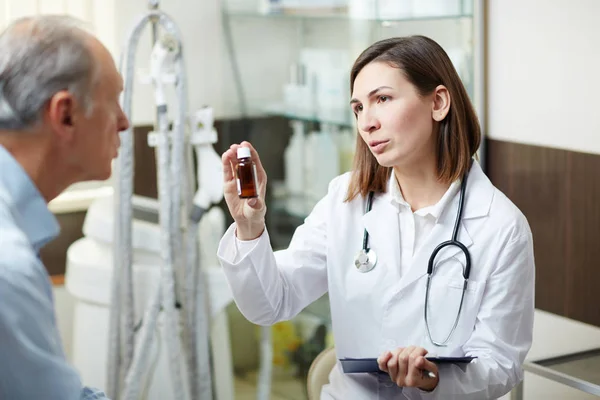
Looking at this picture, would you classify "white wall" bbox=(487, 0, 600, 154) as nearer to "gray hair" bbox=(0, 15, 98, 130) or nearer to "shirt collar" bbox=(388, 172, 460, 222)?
"shirt collar" bbox=(388, 172, 460, 222)

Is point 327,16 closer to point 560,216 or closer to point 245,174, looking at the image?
point 560,216

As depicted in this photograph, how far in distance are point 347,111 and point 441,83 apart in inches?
40.3

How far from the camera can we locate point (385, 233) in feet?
6.17

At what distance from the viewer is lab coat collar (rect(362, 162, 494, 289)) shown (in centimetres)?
182

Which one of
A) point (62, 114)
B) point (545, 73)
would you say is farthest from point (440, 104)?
point (62, 114)

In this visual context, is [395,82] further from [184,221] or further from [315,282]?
[184,221]

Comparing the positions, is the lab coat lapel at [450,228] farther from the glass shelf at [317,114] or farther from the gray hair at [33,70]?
the glass shelf at [317,114]

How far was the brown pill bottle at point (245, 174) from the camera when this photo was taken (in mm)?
1679

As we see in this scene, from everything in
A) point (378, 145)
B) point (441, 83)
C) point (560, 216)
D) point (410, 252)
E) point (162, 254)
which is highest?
point (441, 83)

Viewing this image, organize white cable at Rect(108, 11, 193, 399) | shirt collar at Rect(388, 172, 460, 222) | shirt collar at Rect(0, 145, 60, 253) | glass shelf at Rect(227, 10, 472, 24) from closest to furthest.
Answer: shirt collar at Rect(0, 145, 60, 253)
shirt collar at Rect(388, 172, 460, 222)
white cable at Rect(108, 11, 193, 399)
glass shelf at Rect(227, 10, 472, 24)

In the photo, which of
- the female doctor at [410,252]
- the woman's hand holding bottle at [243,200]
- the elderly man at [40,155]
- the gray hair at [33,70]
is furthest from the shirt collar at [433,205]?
the gray hair at [33,70]

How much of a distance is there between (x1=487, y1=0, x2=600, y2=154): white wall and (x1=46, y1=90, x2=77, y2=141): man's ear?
1528 mm

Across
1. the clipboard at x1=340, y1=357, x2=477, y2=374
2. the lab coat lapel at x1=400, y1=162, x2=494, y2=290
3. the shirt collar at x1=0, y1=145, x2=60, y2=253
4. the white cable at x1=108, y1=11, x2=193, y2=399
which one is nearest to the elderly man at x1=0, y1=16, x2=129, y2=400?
the shirt collar at x1=0, y1=145, x2=60, y2=253

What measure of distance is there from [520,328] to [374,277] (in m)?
0.31
